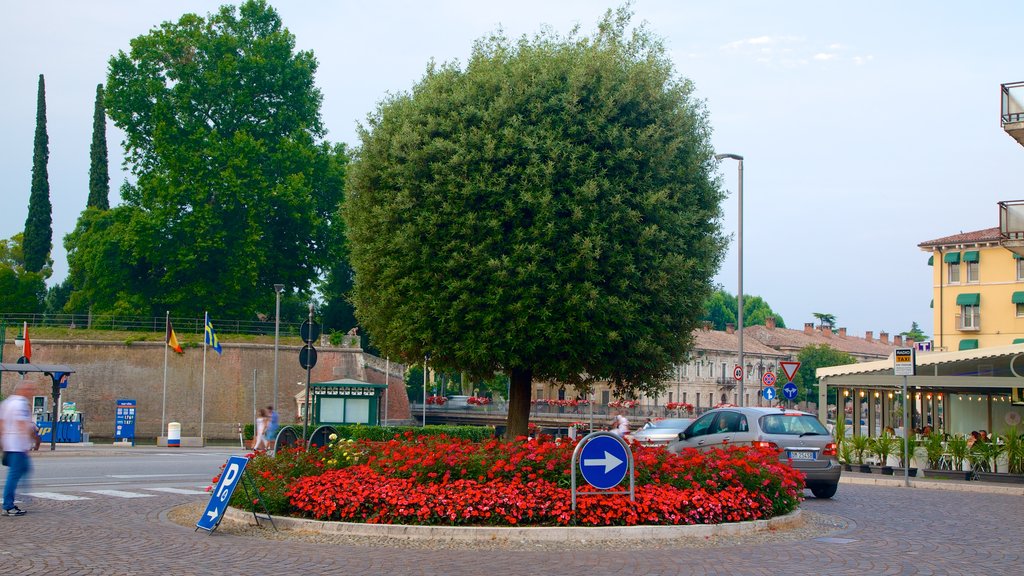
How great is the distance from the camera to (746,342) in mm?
113000

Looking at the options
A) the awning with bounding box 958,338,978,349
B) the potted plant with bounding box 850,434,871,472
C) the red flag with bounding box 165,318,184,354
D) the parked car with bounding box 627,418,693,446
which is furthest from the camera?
the awning with bounding box 958,338,978,349

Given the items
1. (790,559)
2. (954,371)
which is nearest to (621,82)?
(790,559)

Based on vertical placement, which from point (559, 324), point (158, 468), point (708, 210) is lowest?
point (158, 468)

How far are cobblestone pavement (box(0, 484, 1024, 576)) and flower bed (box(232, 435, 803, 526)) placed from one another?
2.99ft

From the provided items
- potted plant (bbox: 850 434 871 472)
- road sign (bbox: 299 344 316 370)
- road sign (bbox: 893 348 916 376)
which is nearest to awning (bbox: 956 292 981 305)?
potted plant (bbox: 850 434 871 472)

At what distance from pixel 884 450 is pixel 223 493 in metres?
19.8

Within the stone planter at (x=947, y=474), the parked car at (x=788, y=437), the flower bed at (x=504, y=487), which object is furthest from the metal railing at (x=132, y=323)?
the flower bed at (x=504, y=487)

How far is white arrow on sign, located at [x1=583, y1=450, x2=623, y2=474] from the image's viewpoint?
Result: 41.9ft

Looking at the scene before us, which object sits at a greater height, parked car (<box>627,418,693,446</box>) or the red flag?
the red flag

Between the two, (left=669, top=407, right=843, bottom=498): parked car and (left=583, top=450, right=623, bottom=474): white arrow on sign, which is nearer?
(left=583, top=450, right=623, bottom=474): white arrow on sign

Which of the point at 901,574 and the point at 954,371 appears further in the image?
the point at 954,371

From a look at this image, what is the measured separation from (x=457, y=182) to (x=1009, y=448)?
16.6m

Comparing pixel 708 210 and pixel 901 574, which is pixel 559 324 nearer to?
pixel 708 210

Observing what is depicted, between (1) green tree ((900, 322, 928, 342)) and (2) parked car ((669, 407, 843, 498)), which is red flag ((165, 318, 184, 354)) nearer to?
(2) parked car ((669, 407, 843, 498))
